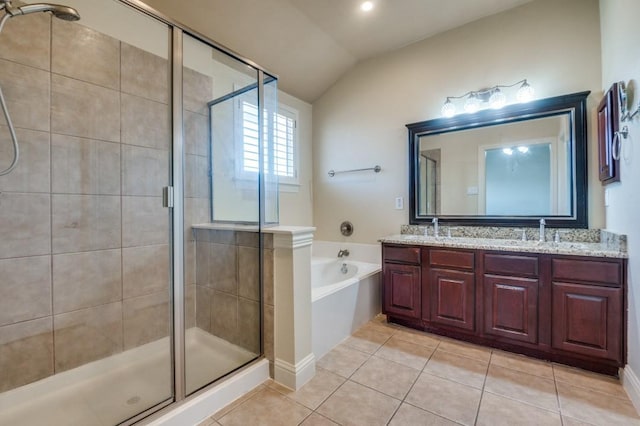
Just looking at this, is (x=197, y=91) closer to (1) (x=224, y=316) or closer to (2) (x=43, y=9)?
(2) (x=43, y=9)

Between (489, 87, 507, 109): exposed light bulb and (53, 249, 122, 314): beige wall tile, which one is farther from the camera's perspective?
(489, 87, 507, 109): exposed light bulb

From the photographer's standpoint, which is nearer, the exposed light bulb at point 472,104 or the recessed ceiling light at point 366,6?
the recessed ceiling light at point 366,6

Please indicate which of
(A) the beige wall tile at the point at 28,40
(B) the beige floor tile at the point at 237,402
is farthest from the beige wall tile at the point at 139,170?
(B) the beige floor tile at the point at 237,402

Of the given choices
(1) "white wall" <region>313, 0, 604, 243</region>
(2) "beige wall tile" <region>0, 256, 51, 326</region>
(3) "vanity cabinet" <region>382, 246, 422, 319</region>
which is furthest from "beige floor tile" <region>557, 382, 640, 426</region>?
(2) "beige wall tile" <region>0, 256, 51, 326</region>

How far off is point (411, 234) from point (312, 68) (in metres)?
2.10

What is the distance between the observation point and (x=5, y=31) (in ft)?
5.14

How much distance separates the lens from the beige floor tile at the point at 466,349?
2097 millimetres

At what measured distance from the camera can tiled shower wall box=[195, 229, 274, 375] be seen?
1853 mm

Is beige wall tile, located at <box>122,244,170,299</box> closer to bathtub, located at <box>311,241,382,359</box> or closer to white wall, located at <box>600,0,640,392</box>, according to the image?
bathtub, located at <box>311,241,382,359</box>

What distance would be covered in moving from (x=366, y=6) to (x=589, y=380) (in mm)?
3174

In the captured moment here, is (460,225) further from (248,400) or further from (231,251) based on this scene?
(248,400)

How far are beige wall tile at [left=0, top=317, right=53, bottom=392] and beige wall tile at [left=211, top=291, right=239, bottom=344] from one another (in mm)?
930

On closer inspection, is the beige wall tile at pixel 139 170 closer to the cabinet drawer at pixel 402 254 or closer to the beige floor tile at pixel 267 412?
the beige floor tile at pixel 267 412

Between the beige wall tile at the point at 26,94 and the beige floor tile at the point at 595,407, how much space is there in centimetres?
331
